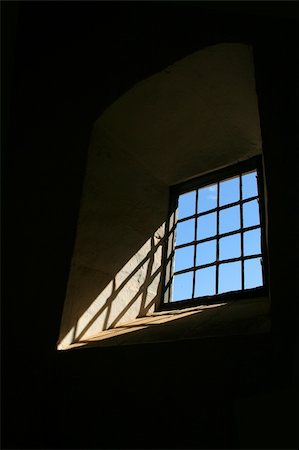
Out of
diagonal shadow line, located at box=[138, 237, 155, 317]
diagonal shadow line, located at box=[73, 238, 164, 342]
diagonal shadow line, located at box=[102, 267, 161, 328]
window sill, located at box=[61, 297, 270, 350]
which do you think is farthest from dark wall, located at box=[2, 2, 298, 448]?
diagonal shadow line, located at box=[138, 237, 155, 317]

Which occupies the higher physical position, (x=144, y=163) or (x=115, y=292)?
(x=144, y=163)

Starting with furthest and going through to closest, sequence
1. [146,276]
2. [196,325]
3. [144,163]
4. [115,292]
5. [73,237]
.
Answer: [144,163]
[146,276]
[115,292]
[73,237]
[196,325]

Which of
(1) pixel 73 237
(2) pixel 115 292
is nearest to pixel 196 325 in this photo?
(2) pixel 115 292

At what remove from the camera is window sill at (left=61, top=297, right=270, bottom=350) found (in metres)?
1.34

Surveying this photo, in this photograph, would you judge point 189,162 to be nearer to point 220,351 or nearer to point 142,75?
point 142,75

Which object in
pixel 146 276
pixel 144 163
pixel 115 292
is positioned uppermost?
pixel 144 163

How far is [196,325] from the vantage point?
1517mm

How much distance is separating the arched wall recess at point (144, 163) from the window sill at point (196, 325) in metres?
0.22

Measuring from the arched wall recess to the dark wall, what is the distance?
85mm

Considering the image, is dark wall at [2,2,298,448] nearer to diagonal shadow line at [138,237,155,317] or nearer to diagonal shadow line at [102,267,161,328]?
diagonal shadow line at [102,267,161,328]

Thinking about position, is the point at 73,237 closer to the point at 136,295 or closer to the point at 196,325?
the point at 136,295

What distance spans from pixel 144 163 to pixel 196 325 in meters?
1.26

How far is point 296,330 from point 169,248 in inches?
52.3

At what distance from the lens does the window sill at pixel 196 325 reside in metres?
1.34
